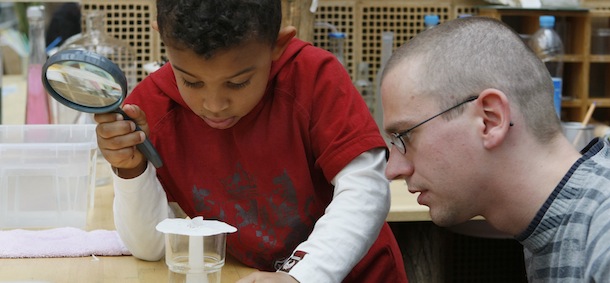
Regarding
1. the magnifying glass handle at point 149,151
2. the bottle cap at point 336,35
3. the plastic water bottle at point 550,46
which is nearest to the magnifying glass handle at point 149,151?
the magnifying glass handle at point 149,151

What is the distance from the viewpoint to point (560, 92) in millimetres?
2490

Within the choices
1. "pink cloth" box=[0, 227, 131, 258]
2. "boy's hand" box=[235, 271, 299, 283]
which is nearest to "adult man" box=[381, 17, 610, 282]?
"boy's hand" box=[235, 271, 299, 283]

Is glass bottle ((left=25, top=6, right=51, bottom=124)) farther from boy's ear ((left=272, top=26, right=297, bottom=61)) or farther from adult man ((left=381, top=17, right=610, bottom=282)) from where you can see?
adult man ((left=381, top=17, right=610, bottom=282))

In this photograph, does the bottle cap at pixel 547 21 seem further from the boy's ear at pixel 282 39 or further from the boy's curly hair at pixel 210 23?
the boy's curly hair at pixel 210 23

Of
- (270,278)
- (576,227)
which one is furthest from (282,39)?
(576,227)

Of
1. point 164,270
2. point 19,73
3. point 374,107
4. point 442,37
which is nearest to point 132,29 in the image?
point 374,107

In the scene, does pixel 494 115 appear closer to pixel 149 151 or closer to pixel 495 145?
pixel 495 145

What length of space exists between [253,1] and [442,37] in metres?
0.27

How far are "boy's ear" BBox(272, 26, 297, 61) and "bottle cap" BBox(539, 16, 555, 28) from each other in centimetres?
131

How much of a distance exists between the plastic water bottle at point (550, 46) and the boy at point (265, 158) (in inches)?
45.5

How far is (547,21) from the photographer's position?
2.49 m

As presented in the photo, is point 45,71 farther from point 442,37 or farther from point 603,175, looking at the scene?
point 603,175

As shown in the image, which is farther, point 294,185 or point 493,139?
point 294,185

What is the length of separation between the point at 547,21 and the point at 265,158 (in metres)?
1.32
